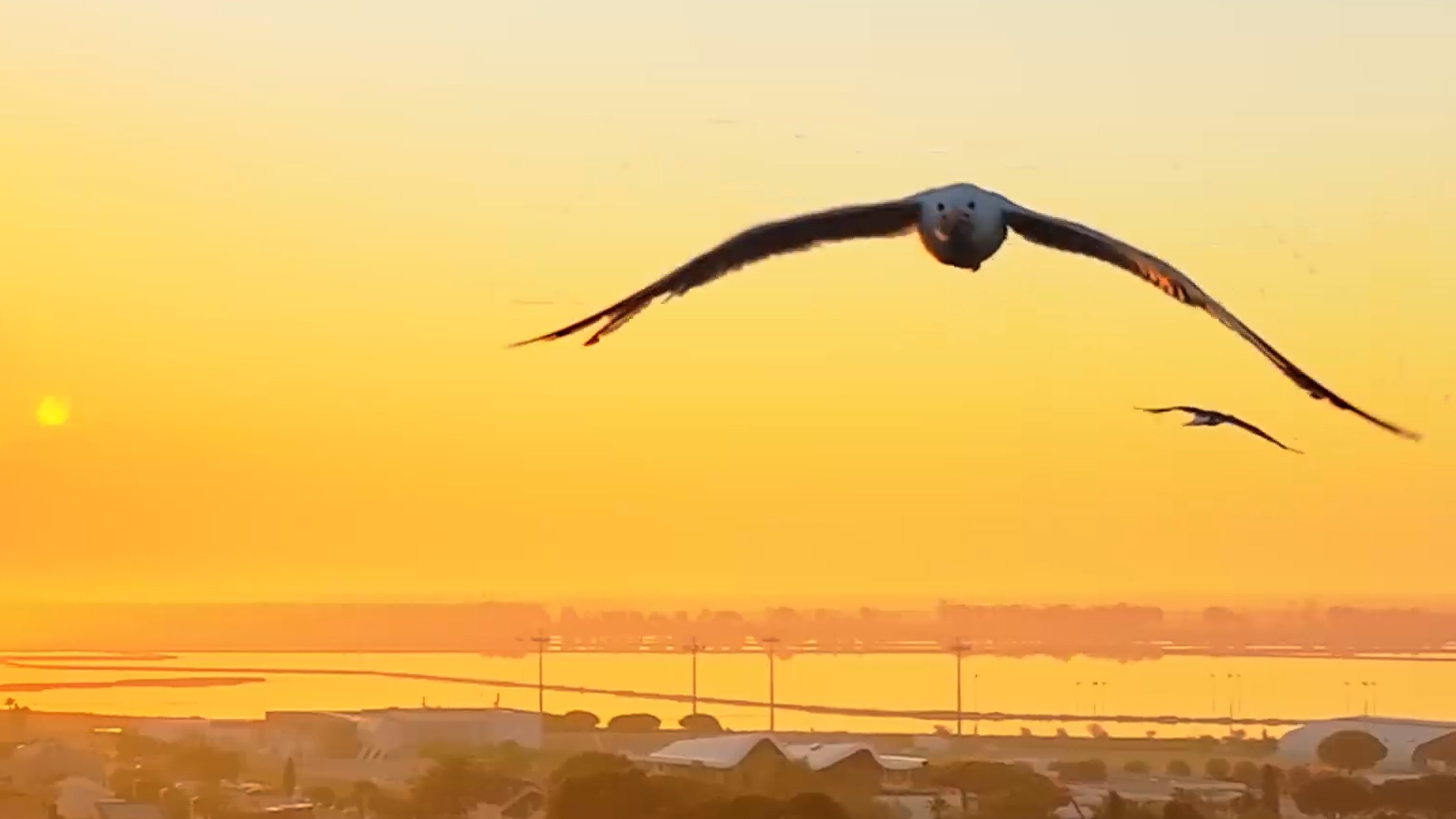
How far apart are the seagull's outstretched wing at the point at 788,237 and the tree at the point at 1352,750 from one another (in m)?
13.3

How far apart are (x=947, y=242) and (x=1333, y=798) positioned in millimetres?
11451

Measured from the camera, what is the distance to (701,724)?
20438 mm

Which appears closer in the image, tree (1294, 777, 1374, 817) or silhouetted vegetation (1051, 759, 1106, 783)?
tree (1294, 777, 1374, 817)

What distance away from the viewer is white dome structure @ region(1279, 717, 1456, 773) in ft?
63.3

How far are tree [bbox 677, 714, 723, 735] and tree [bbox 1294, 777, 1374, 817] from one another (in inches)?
197

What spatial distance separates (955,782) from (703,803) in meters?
2.25

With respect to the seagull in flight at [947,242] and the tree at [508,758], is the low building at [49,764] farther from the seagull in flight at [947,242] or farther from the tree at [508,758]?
the seagull in flight at [947,242]

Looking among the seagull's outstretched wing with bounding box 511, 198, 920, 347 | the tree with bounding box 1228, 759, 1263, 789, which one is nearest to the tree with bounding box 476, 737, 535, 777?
the tree with bounding box 1228, 759, 1263, 789

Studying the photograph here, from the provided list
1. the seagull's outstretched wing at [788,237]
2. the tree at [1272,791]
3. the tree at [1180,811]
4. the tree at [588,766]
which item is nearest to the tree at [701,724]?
the tree at [588,766]

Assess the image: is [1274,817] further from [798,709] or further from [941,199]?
[941,199]

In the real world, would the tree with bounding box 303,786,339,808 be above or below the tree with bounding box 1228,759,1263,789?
above

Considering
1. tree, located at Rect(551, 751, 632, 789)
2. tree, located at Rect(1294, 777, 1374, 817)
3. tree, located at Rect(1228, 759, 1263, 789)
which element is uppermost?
tree, located at Rect(551, 751, 632, 789)

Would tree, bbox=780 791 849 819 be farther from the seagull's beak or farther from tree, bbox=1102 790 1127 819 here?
the seagull's beak

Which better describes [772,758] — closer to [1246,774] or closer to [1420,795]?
[1246,774]
